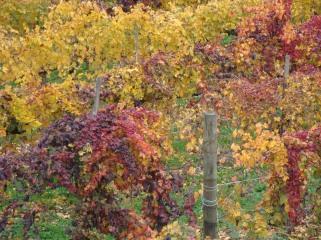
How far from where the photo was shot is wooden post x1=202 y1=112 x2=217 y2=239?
4.65 metres

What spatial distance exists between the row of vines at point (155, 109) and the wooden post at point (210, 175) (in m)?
0.37

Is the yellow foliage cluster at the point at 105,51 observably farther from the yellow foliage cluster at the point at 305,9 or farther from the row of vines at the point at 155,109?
the yellow foliage cluster at the point at 305,9

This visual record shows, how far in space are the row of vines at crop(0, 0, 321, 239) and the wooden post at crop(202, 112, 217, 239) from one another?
1.20ft

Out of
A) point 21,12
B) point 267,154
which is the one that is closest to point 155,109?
point 267,154

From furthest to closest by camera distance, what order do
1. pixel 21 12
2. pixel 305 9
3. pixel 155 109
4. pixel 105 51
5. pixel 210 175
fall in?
pixel 21 12
pixel 305 9
pixel 105 51
pixel 155 109
pixel 210 175

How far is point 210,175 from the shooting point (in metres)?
4.80

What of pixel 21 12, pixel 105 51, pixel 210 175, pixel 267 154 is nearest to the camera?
pixel 210 175

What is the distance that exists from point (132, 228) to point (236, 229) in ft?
2.99

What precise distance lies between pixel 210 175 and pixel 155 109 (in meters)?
4.14

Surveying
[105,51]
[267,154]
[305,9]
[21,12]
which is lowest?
[267,154]

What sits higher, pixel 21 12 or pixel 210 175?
pixel 21 12

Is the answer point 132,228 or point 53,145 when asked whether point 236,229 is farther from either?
point 53,145

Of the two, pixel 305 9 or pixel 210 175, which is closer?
pixel 210 175

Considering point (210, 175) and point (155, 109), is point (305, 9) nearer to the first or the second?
point (155, 109)
